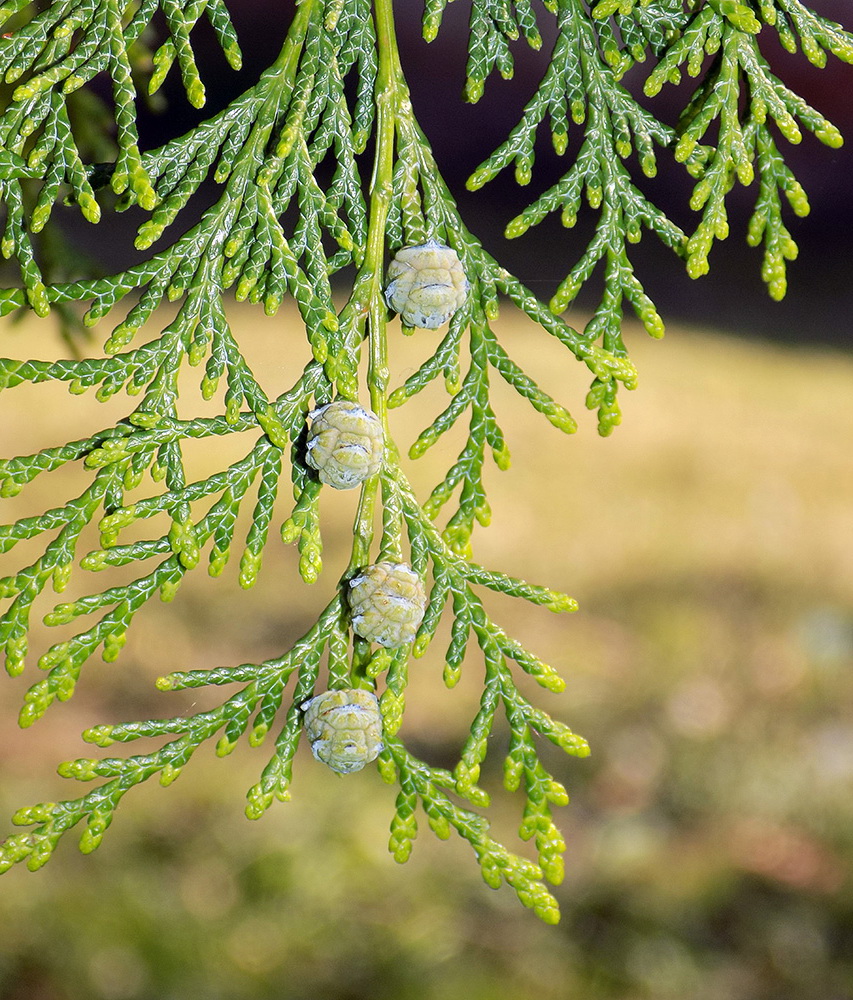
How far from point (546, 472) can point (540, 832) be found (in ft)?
18.8

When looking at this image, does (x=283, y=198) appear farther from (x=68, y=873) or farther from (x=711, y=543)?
(x=711, y=543)

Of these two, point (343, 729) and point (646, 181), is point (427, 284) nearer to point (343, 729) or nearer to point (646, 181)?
point (343, 729)

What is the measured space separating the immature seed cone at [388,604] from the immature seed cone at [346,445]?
12 centimetres

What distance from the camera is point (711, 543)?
6.50 metres

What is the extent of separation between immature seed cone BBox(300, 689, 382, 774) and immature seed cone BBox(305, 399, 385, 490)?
261mm

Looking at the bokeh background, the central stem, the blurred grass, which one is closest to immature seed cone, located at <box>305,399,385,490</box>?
the central stem

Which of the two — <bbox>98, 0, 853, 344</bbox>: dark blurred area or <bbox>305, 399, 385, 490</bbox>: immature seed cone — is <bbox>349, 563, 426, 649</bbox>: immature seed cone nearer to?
<bbox>305, 399, 385, 490</bbox>: immature seed cone

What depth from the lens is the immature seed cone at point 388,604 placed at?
118 centimetres

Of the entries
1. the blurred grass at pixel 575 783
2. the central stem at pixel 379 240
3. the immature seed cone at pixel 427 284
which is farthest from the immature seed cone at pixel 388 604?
the blurred grass at pixel 575 783

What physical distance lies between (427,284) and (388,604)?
395 millimetres

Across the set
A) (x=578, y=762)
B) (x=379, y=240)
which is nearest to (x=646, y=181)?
(x=578, y=762)

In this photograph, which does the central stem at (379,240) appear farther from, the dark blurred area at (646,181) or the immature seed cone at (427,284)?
the dark blurred area at (646,181)

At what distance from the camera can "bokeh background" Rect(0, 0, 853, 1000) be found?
3713 mm

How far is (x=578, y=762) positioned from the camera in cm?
485
